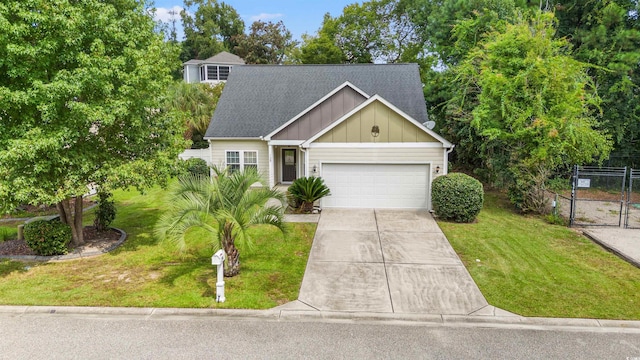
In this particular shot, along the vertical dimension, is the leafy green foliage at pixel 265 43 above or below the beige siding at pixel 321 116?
above

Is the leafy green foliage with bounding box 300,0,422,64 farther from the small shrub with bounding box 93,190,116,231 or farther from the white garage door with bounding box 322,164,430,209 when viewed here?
the small shrub with bounding box 93,190,116,231

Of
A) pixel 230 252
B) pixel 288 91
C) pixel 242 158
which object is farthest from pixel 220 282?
pixel 288 91

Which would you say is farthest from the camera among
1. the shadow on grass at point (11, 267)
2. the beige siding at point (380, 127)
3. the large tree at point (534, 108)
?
the beige siding at point (380, 127)

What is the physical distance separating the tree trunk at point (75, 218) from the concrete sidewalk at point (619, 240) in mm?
14654

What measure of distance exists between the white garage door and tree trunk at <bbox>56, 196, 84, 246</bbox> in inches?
322

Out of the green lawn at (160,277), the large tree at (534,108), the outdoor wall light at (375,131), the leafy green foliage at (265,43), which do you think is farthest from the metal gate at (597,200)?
the leafy green foliage at (265,43)

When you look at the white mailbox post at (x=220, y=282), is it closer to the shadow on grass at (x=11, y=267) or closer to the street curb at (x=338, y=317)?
the street curb at (x=338, y=317)

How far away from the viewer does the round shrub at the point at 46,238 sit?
10.6 metres

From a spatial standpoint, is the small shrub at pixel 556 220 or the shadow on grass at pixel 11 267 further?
the small shrub at pixel 556 220

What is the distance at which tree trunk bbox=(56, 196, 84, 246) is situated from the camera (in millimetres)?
11453

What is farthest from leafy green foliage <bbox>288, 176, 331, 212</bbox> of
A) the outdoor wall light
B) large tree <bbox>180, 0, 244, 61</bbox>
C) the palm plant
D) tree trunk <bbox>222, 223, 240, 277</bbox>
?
large tree <bbox>180, 0, 244, 61</bbox>

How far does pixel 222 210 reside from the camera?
854 cm

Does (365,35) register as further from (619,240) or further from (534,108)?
(619,240)

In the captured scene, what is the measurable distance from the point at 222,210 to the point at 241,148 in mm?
11663
